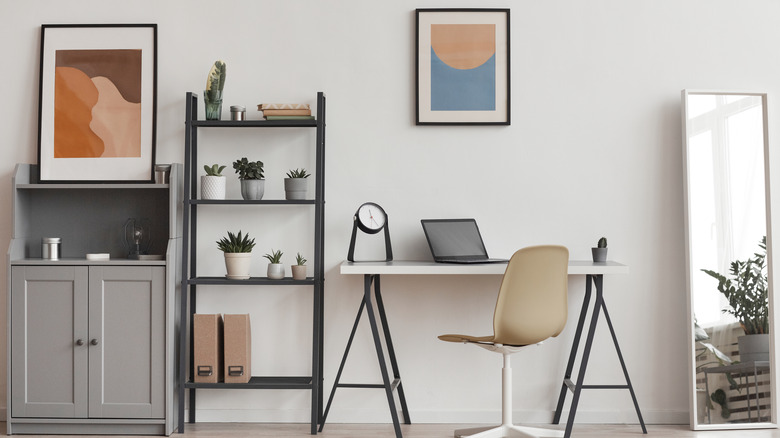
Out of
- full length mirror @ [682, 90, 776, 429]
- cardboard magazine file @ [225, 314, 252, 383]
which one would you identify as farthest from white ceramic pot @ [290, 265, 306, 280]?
full length mirror @ [682, 90, 776, 429]

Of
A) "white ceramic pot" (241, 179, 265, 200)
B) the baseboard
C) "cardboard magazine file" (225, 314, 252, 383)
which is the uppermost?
"white ceramic pot" (241, 179, 265, 200)

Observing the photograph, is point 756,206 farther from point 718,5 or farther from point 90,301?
point 90,301

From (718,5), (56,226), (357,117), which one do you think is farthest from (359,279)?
A: (718,5)

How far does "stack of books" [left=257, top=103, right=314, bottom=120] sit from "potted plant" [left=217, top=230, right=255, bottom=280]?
26.3 inches

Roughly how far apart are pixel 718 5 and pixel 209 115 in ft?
9.63

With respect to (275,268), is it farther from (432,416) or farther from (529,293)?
(529,293)

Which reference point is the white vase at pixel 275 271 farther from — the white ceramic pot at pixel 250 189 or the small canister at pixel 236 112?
the small canister at pixel 236 112

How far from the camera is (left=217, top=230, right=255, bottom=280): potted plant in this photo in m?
3.61

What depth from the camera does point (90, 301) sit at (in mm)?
3471

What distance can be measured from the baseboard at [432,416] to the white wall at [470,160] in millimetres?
18

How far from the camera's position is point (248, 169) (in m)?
3.62

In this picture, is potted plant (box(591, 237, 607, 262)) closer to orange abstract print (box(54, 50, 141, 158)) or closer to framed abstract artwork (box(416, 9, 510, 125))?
framed abstract artwork (box(416, 9, 510, 125))

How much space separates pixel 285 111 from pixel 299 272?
873 mm

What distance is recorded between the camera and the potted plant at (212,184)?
363 cm
